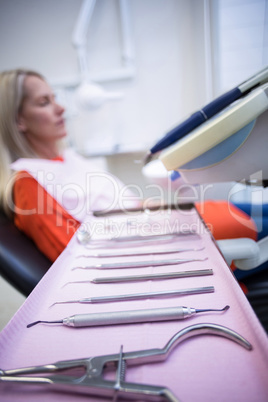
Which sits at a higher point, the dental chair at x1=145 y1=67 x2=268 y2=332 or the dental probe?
the dental chair at x1=145 y1=67 x2=268 y2=332

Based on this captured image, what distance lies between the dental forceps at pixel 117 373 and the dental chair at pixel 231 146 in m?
0.10

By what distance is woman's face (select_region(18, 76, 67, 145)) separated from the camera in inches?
32.7

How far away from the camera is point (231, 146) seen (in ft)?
1.10

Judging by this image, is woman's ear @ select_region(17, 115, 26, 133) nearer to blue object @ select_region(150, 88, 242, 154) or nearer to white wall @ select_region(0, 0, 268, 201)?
white wall @ select_region(0, 0, 268, 201)

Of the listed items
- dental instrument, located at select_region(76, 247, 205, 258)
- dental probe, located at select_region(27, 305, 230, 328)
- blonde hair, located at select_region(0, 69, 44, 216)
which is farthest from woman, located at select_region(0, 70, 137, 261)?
dental probe, located at select_region(27, 305, 230, 328)

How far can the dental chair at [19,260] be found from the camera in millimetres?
416

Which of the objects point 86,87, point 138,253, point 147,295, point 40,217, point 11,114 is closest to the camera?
point 147,295

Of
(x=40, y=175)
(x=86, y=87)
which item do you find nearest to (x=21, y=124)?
(x=40, y=175)

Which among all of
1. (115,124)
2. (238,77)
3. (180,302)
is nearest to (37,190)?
(180,302)

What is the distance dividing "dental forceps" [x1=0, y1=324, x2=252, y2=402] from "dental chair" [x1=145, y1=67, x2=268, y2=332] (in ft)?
0.32

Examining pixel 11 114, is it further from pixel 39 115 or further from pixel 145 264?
pixel 145 264

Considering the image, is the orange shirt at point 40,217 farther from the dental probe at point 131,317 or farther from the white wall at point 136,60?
the white wall at point 136,60

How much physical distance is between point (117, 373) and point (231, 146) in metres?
0.28

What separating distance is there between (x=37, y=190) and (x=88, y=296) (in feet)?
1.36
